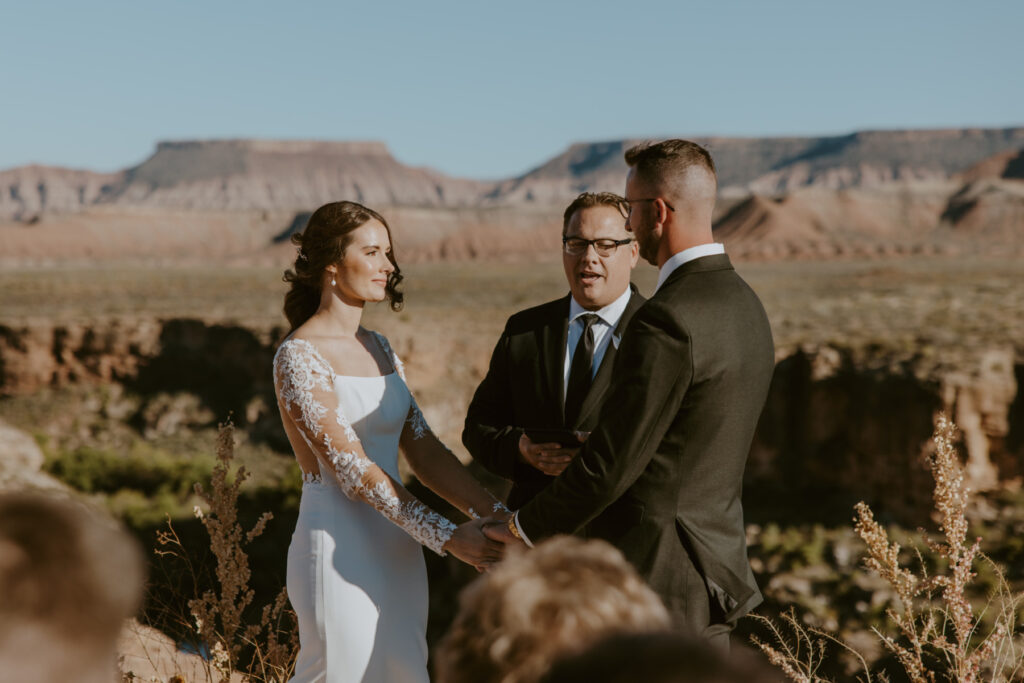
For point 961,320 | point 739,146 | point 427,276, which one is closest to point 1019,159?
point 739,146

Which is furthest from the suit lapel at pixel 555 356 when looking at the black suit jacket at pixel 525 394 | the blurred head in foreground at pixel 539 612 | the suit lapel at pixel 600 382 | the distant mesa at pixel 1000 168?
the distant mesa at pixel 1000 168

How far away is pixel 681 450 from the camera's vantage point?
256 centimetres

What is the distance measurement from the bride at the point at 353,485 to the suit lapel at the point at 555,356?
452mm

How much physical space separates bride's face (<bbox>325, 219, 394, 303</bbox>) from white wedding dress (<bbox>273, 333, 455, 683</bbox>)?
286 millimetres

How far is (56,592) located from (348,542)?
6.49ft

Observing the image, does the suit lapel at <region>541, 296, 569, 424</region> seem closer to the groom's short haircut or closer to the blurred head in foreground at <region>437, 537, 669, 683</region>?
the groom's short haircut

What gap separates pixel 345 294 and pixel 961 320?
27526 mm

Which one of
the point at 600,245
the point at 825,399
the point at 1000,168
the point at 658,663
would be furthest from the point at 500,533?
the point at 1000,168

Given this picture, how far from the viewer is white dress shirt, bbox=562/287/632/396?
3436mm

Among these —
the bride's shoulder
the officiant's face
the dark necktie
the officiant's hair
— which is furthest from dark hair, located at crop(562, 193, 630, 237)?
the officiant's hair

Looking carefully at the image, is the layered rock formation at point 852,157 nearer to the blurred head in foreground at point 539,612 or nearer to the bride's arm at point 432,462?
the bride's arm at point 432,462

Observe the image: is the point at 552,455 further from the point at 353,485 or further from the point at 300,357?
the point at 300,357

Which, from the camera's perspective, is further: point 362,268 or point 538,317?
point 538,317

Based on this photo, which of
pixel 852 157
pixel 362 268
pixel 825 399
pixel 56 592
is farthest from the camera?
pixel 852 157
